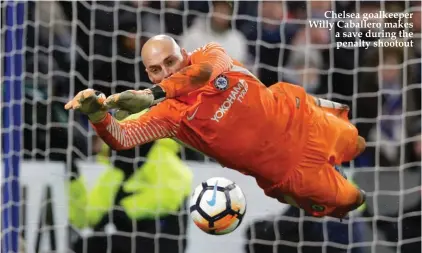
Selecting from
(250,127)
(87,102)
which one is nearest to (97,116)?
(87,102)

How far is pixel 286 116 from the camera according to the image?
2.73 m

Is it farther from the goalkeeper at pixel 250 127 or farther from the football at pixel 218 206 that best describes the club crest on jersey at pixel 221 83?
the football at pixel 218 206

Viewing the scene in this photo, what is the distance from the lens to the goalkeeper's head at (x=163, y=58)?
2.52m

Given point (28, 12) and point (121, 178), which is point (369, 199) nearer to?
point (121, 178)

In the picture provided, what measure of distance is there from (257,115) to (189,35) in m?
0.55

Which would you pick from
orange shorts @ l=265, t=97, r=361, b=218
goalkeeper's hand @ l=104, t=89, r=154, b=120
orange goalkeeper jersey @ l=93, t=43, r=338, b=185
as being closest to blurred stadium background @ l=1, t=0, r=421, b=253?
orange shorts @ l=265, t=97, r=361, b=218

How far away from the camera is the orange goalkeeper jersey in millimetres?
2598

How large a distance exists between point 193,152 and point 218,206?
46cm

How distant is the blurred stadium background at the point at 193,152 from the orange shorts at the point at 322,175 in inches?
10.8

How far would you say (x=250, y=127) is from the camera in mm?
2668

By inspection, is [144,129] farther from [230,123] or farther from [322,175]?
[322,175]

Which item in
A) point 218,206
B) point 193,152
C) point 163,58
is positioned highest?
point 163,58

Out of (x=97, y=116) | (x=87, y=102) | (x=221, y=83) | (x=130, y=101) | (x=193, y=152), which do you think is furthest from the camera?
(x=193, y=152)

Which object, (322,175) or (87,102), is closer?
(87,102)
